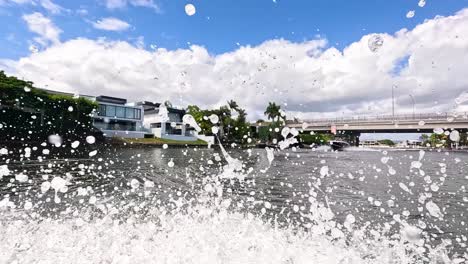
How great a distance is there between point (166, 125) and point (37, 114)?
144ft

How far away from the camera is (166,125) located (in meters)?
105

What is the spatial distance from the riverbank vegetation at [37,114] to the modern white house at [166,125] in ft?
79.8

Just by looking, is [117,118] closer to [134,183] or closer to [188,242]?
[134,183]

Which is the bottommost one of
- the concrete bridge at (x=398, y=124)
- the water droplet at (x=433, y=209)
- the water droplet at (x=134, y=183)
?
the water droplet at (x=433, y=209)

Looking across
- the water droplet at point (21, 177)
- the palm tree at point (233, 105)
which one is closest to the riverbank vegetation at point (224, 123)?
the palm tree at point (233, 105)

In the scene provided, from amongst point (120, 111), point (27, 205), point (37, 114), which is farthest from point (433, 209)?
point (120, 111)

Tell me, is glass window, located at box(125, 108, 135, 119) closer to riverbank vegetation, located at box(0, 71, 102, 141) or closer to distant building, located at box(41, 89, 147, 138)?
distant building, located at box(41, 89, 147, 138)

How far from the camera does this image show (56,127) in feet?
212

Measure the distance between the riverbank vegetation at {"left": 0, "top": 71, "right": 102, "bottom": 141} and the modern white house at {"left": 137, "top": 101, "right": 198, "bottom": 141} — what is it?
24.3 meters

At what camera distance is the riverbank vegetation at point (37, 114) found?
56406 millimetres

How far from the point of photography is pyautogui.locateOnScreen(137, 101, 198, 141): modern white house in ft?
322

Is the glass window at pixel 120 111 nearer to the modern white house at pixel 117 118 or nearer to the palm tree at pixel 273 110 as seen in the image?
the modern white house at pixel 117 118

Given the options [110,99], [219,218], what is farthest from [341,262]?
[110,99]

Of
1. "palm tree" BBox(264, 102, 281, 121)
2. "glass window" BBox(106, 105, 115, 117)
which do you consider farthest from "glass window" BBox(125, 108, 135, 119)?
"palm tree" BBox(264, 102, 281, 121)
